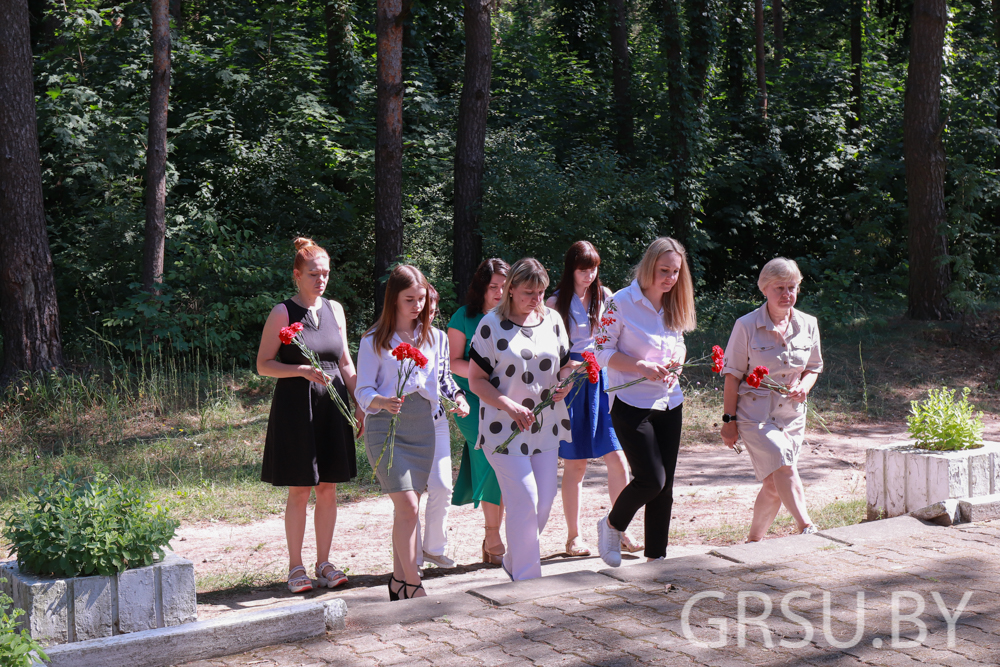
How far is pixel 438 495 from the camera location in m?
5.64

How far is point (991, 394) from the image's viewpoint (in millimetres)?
12141

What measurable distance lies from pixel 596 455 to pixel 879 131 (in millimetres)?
19310

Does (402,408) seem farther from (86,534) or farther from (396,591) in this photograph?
Answer: (86,534)

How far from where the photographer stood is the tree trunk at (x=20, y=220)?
35.5 feet

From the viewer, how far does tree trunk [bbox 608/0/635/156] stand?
19.7 metres

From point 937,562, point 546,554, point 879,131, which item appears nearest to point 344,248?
point 546,554

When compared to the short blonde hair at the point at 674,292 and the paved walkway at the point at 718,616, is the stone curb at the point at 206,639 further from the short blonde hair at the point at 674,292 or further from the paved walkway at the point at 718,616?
the short blonde hair at the point at 674,292

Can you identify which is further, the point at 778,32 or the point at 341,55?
the point at 778,32

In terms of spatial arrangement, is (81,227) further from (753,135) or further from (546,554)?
(753,135)

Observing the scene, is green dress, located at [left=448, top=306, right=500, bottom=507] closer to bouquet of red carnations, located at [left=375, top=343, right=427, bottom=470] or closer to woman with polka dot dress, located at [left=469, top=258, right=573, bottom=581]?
woman with polka dot dress, located at [left=469, top=258, right=573, bottom=581]

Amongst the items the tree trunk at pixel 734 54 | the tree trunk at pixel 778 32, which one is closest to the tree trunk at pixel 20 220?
the tree trunk at pixel 734 54

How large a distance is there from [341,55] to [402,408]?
41.5 feet

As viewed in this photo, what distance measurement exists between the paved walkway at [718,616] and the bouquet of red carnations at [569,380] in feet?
2.47

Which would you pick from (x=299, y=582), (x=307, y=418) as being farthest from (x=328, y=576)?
(x=307, y=418)
